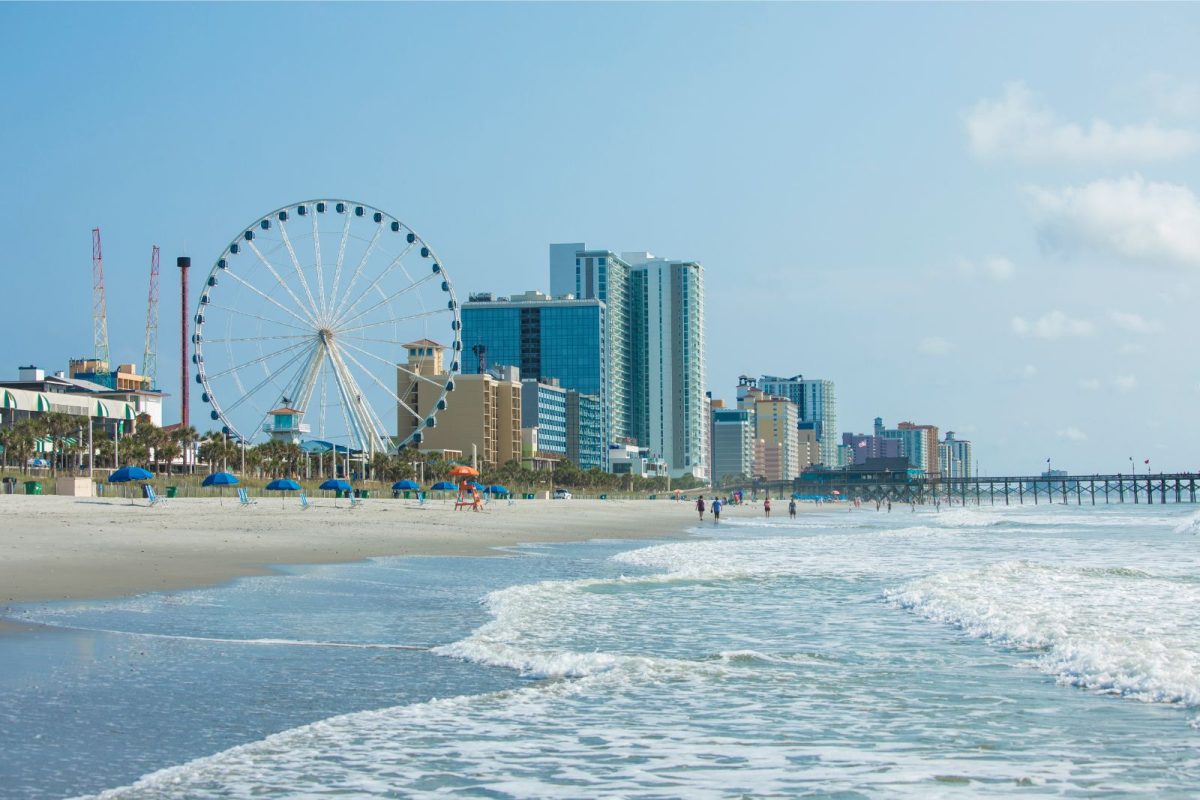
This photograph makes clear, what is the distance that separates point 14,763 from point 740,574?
54.6 feet

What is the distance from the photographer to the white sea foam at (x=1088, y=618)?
10438 millimetres

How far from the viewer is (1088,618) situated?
1480cm

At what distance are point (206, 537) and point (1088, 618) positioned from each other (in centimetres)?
1963

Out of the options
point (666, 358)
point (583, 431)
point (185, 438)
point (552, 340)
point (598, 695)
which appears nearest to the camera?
point (598, 695)

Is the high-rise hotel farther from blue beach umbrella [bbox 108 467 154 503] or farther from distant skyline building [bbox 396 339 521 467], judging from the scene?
blue beach umbrella [bbox 108 467 154 503]

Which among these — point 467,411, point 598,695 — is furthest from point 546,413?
point 598,695

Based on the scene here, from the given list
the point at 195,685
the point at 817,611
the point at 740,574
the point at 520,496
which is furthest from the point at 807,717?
the point at 520,496

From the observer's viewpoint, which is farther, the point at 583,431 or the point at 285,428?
the point at 583,431

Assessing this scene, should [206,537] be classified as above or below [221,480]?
below

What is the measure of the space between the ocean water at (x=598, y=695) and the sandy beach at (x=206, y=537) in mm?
2009

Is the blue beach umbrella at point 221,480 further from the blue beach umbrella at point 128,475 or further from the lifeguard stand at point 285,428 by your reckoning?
the lifeguard stand at point 285,428

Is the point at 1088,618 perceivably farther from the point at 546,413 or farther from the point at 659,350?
the point at 659,350

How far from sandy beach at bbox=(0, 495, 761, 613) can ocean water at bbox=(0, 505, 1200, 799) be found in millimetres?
2009

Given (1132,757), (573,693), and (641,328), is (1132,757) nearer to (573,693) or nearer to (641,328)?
(573,693)
